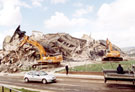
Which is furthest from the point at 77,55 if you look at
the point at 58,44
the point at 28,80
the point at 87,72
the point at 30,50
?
the point at 28,80

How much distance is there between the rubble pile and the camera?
41.3 metres

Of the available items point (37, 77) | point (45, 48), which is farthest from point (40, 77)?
point (45, 48)

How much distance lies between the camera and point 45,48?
4444 cm

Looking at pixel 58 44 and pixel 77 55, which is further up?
pixel 58 44

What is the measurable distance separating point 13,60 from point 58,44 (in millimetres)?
15745

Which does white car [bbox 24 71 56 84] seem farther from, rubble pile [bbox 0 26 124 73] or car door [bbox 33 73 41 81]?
rubble pile [bbox 0 26 124 73]

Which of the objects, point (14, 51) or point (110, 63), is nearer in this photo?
point (110, 63)

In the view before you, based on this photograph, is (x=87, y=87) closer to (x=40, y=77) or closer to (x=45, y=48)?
(x=40, y=77)

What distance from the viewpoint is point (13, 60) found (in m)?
42.9

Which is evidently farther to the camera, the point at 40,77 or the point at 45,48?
the point at 45,48

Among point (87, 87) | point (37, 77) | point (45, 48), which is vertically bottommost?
point (87, 87)

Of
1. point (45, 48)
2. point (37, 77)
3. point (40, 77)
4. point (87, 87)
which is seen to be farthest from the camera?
point (45, 48)

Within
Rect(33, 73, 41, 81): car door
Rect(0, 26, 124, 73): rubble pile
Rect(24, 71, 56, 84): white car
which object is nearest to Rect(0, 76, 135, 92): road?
Rect(24, 71, 56, 84): white car

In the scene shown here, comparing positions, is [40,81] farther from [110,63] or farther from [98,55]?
[98,55]
